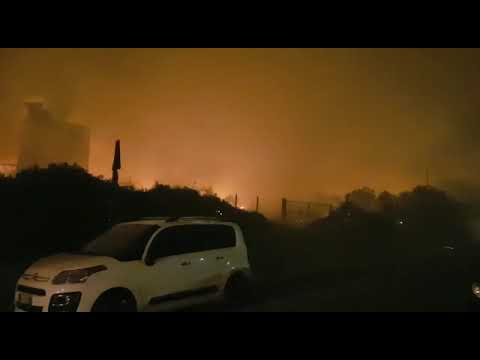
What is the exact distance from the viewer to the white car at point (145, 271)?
21.9ft

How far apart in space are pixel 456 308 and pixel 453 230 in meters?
48.4

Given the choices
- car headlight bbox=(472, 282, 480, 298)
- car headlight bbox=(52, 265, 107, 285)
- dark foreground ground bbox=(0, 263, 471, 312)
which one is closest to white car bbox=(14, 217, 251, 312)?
car headlight bbox=(52, 265, 107, 285)

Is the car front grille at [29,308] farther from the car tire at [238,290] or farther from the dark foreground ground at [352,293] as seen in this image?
the car tire at [238,290]

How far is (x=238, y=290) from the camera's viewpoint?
30.9 ft

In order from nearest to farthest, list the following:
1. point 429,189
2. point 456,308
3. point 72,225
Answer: point 456,308, point 72,225, point 429,189

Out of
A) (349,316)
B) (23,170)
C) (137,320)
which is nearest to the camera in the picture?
(137,320)

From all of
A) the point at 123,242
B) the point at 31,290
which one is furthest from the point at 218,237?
the point at 31,290

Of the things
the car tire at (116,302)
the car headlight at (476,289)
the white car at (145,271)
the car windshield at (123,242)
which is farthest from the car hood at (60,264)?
the car headlight at (476,289)

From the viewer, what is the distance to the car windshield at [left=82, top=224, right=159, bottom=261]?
24.9 feet

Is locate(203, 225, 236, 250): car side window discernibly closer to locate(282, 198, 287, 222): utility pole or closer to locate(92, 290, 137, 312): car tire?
locate(92, 290, 137, 312): car tire

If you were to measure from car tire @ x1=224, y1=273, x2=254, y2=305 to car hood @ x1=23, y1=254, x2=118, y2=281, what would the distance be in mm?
2906

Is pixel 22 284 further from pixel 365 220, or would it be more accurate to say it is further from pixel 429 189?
pixel 429 189

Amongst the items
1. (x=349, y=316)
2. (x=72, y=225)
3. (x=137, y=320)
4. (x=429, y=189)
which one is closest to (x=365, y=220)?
(x=72, y=225)

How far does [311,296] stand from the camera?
10562mm
